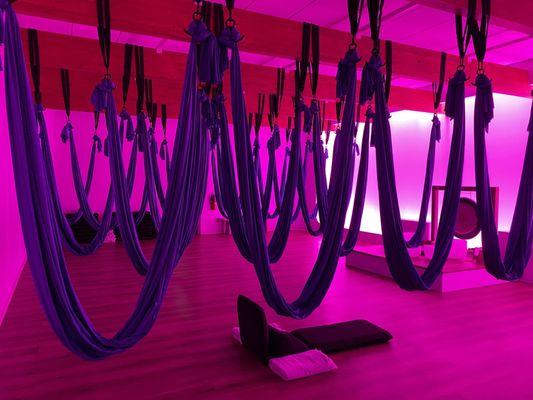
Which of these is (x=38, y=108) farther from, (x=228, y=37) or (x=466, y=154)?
(x=466, y=154)

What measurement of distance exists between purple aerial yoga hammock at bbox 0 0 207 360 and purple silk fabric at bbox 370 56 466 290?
113 cm

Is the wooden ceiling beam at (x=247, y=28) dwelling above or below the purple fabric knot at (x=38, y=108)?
above

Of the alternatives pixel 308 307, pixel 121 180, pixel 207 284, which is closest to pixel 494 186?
pixel 207 284

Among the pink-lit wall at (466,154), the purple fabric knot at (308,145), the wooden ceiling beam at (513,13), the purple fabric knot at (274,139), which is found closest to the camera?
the wooden ceiling beam at (513,13)

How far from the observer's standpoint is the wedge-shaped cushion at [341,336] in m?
3.40

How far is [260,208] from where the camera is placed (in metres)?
2.29

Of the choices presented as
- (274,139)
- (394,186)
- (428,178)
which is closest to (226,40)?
(394,186)

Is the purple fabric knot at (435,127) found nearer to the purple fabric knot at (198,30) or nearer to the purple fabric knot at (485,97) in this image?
the purple fabric knot at (485,97)

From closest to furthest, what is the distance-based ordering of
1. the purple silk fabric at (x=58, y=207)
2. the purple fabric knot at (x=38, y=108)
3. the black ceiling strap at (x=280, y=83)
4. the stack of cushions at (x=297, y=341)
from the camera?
the stack of cushions at (x=297, y=341), the purple silk fabric at (x=58, y=207), the purple fabric knot at (x=38, y=108), the black ceiling strap at (x=280, y=83)

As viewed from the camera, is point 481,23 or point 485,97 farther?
point 485,97

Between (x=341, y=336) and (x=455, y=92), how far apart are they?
2129 mm

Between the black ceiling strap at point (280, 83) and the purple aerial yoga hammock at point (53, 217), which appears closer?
the purple aerial yoga hammock at point (53, 217)

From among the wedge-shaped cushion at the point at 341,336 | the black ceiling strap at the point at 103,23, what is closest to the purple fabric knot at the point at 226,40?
the black ceiling strap at the point at 103,23

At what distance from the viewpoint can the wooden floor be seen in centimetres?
280
